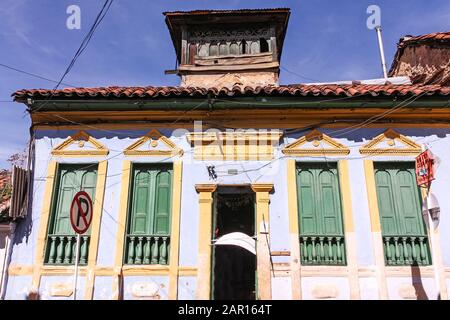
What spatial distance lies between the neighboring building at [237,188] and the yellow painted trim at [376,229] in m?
0.02

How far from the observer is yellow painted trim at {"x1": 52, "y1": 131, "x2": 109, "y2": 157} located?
7227 millimetres

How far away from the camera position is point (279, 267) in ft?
21.2

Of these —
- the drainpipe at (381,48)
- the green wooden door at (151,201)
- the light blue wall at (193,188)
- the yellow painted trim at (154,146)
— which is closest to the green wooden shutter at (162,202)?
the green wooden door at (151,201)

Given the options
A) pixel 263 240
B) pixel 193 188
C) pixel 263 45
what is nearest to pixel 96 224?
pixel 193 188

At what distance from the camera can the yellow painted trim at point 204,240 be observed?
251 inches

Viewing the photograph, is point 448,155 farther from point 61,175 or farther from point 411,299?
point 61,175

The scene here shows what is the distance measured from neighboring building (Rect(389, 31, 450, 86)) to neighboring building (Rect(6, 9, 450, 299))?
3.15m

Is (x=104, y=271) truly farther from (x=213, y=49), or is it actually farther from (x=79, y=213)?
(x=213, y=49)

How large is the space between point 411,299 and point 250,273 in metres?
4.33

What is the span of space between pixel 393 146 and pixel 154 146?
464 cm

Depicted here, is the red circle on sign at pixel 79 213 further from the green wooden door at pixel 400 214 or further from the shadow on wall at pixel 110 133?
the green wooden door at pixel 400 214

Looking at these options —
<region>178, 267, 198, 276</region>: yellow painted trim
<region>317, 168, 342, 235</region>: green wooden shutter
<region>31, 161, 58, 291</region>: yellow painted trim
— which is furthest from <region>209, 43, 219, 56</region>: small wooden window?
<region>178, 267, 198, 276</region>: yellow painted trim

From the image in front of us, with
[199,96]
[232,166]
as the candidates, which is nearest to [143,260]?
[232,166]

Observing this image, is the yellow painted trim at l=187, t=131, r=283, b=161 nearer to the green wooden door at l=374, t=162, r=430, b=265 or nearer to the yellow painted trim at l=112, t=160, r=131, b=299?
the yellow painted trim at l=112, t=160, r=131, b=299
